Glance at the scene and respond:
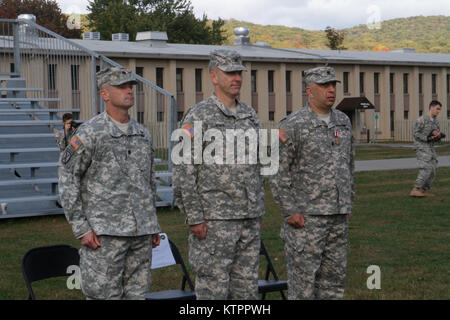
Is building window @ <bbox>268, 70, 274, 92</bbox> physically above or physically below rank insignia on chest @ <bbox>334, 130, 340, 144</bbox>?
above

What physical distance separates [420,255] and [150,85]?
753 centimetres

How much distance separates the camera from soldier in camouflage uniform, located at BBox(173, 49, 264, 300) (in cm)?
584

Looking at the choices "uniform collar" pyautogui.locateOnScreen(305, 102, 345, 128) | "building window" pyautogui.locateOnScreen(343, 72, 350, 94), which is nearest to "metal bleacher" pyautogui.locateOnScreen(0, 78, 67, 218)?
"uniform collar" pyautogui.locateOnScreen(305, 102, 345, 128)

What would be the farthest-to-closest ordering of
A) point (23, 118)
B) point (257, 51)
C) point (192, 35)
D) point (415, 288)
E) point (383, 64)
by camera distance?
point (192, 35) → point (383, 64) → point (257, 51) → point (23, 118) → point (415, 288)

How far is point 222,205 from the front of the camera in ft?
19.3

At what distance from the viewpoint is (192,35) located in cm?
7706

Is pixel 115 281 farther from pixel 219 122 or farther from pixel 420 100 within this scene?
pixel 420 100

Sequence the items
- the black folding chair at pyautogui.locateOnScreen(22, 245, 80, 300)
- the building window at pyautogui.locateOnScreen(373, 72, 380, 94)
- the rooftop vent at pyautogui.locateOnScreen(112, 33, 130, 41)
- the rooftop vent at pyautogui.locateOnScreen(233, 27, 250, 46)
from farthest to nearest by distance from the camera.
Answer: the building window at pyautogui.locateOnScreen(373, 72, 380, 94) → the rooftop vent at pyautogui.locateOnScreen(233, 27, 250, 46) → the rooftop vent at pyautogui.locateOnScreen(112, 33, 130, 41) → the black folding chair at pyautogui.locateOnScreen(22, 245, 80, 300)

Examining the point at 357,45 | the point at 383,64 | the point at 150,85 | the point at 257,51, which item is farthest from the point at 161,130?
the point at 357,45

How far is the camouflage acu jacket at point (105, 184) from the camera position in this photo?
5656 millimetres

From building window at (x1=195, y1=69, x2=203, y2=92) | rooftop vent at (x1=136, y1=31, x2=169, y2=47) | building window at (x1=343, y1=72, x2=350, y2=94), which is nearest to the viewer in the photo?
rooftop vent at (x1=136, y1=31, x2=169, y2=47)

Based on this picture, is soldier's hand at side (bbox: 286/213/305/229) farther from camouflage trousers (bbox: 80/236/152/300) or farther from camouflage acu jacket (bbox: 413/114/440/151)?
camouflage acu jacket (bbox: 413/114/440/151)

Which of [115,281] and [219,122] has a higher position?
[219,122]

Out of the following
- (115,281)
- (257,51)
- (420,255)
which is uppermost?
(257,51)
